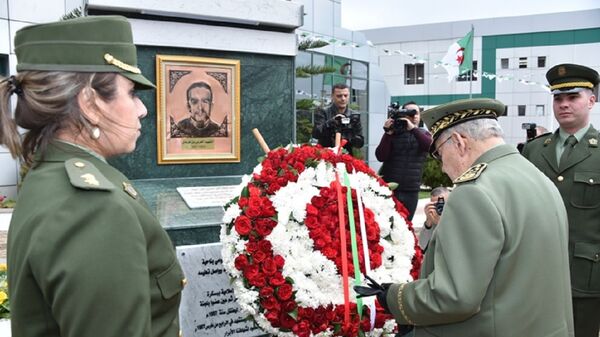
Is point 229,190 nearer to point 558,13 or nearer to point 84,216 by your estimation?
point 84,216

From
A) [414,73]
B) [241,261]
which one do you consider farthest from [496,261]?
[414,73]

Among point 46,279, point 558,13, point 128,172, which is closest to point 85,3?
point 128,172

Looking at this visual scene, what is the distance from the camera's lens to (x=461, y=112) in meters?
2.12

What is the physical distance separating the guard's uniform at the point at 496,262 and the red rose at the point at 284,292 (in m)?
0.57

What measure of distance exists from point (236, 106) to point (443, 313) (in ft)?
9.63

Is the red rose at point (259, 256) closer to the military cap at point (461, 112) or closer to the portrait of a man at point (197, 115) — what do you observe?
the military cap at point (461, 112)

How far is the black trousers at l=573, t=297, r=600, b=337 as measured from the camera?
3457 mm

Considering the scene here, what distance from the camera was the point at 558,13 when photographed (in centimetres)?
2505

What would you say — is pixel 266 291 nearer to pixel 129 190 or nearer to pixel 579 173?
pixel 129 190

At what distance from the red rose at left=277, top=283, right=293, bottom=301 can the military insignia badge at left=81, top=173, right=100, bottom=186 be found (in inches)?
49.8

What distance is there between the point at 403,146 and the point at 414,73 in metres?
21.9

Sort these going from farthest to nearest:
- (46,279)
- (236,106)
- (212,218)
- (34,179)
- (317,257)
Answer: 1. (236,106)
2. (212,218)
3. (317,257)
4. (34,179)
5. (46,279)

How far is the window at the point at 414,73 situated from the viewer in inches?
1051

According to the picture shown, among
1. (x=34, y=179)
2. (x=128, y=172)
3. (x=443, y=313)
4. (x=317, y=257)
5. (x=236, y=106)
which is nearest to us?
(x=34, y=179)
